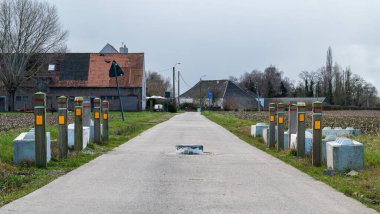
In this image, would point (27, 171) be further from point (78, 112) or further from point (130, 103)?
point (130, 103)

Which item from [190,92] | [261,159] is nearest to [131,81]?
[190,92]

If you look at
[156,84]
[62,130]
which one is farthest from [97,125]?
[156,84]

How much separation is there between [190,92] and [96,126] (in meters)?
112

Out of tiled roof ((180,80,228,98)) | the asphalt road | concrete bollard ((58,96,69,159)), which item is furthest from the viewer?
tiled roof ((180,80,228,98))

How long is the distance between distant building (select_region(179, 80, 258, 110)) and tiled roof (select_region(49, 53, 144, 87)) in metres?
39.0

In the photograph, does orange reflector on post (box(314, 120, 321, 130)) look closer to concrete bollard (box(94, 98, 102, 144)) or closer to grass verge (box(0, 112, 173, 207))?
grass verge (box(0, 112, 173, 207))

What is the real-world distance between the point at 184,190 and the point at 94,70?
73413 mm

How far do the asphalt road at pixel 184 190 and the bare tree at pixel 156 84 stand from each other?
11979 cm

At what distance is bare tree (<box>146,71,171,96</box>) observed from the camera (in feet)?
454

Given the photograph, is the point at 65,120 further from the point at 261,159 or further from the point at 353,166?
the point at 353,166

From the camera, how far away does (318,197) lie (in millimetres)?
8984

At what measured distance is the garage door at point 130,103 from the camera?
3127 inches

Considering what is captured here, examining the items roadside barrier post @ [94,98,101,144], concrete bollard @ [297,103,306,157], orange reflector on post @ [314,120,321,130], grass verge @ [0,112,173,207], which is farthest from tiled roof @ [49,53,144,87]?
orange reflector on post @ [314,120,321,130]

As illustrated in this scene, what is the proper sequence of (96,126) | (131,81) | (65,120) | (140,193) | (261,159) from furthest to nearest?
(131,81), (96,126), (261,159), (65,120), (140,193)
